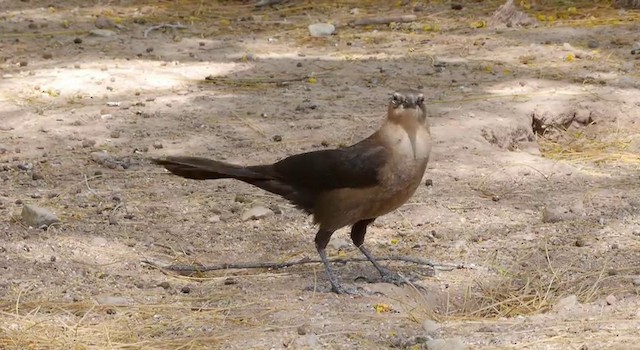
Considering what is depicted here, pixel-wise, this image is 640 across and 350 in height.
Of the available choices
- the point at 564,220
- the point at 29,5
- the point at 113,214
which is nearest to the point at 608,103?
the point at 564,220

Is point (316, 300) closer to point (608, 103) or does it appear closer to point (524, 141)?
point (524, 141)

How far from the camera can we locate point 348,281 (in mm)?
5086

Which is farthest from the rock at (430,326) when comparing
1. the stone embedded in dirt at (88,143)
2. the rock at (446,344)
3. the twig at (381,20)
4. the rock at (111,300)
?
the twig at (381,20)

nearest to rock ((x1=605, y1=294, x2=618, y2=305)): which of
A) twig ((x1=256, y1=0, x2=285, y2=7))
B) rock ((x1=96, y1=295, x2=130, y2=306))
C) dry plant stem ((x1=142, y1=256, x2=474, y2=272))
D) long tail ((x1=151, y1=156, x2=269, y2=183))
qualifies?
dry plant stem ((x1=142, y1=256, x2=474, y2=272))

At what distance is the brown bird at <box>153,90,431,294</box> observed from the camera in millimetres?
4617

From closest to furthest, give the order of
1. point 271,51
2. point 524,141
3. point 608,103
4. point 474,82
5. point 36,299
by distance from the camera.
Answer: point 36,299, point 524,141, point 608,103, point 474,82, point 271,51

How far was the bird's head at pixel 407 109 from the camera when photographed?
4660mm

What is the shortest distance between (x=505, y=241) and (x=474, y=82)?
3019 millimetres

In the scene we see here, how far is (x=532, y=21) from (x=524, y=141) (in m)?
3.38

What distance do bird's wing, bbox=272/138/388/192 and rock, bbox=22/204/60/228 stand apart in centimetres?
122

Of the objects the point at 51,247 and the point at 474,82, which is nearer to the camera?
the point at 51,247

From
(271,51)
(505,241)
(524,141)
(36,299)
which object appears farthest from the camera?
(271,51)

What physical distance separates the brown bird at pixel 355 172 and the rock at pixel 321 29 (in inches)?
204

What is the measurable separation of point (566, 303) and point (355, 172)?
41.0 inches
